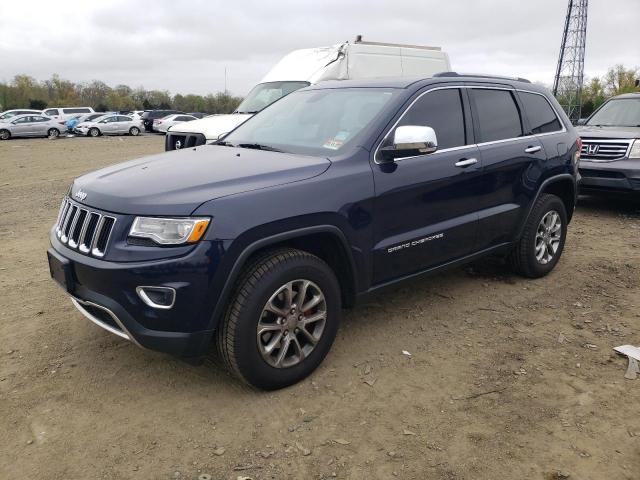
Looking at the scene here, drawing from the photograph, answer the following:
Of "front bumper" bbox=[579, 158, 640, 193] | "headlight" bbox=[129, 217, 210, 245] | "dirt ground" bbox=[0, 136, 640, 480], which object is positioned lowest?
"dirt ground" bbox=[0, 136, 640, 480]

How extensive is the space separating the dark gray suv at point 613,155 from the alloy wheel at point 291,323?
248 inches

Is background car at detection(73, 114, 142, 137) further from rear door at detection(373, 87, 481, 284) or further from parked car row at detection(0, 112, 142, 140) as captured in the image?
rear door at detection(373, 87, 481, 284)

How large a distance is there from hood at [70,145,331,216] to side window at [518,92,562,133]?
2.47 m

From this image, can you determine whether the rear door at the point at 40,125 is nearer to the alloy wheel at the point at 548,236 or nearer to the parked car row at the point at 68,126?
the parked car row at the point at 68,126

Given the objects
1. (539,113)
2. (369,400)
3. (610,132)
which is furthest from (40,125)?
(369,400)

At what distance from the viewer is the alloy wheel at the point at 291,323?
10.3 ft

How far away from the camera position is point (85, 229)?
308 centimetres

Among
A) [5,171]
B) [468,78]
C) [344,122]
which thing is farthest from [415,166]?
[5,171]

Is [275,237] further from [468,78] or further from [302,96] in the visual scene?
[468,78]

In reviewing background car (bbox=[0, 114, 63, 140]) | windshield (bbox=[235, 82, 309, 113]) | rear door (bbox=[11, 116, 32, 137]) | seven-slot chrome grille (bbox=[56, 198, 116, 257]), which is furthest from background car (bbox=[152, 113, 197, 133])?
seven-slot chrome grille (bbox=[56, 198, 116, 257])

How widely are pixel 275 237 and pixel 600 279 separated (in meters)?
3.73

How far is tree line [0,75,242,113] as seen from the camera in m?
77.3

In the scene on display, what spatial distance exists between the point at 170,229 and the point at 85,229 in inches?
23.6

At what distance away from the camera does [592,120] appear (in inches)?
368
